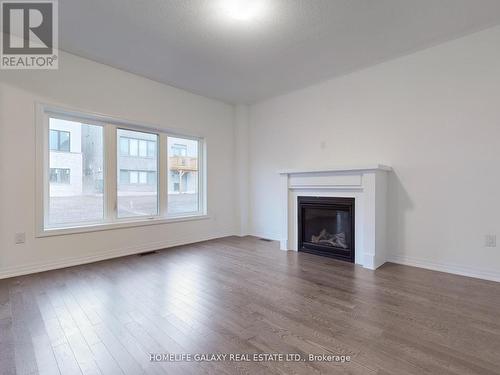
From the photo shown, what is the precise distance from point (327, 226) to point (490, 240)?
177 centimetres

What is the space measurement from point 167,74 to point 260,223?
311 cm

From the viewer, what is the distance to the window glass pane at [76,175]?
10.8ft

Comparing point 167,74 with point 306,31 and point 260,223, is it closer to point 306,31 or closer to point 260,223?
point 306,31

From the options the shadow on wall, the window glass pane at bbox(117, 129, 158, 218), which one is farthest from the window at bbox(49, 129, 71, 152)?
the shadow on wall

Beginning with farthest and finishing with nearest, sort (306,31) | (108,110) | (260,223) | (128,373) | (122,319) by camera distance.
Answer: (260,223) → (108,110) → (306,31) → (122,319) → (128,373)

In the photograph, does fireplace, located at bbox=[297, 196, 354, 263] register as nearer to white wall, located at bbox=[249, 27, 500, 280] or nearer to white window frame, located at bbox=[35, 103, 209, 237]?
white wall, located at bbox=[249, 27, 500, 280]

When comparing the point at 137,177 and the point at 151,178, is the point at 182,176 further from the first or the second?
the point at 137,177

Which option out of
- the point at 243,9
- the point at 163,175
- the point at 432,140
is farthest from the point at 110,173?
the point at 432,140

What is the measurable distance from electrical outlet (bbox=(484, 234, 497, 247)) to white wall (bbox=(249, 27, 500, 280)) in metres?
0.04

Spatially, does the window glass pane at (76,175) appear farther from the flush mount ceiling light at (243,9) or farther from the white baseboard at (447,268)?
the white baseboard at (447,268)

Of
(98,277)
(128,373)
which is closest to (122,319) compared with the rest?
(128,373)

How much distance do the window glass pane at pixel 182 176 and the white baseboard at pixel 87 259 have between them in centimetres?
55

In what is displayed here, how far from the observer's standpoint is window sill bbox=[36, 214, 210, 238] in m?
3.15

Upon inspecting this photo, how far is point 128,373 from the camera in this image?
139cm
